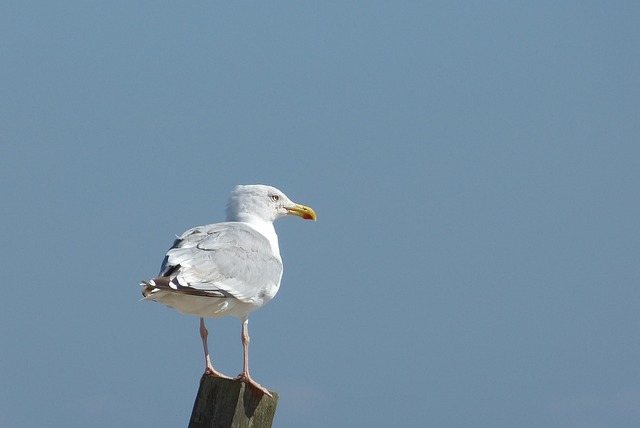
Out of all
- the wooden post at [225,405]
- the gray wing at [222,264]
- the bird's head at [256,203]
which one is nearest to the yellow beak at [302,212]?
the bird's head at [256,203]

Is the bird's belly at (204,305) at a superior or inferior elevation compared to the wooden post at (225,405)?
superior

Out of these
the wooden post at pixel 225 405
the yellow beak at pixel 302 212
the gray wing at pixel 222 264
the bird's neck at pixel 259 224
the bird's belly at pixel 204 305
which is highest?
the yellow beak at pixel 302 212

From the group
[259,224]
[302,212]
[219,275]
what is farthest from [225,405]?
[302,212]

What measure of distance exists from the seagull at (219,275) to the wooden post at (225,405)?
6.3 inches

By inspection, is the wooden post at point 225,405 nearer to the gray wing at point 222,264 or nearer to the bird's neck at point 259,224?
the gray wing at point 222,264

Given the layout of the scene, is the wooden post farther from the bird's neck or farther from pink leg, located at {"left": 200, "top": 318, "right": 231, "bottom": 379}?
the bird's neck

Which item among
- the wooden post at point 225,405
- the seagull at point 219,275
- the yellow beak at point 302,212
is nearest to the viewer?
the wooden post at point 225,405

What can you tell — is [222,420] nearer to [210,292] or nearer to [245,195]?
[210,292]

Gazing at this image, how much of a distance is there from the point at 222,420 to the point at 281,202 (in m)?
3.82

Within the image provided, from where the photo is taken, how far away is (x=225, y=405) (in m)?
5.18

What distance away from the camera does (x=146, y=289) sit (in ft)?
18.9

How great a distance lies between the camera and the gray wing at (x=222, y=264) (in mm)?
6173

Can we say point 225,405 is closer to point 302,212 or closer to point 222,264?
point 222,264

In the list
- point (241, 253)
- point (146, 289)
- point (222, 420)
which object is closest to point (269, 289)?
point (241, 253)
